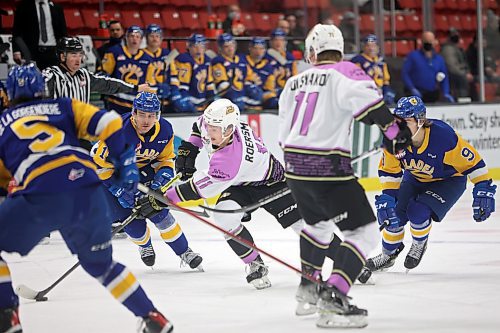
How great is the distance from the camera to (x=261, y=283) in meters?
5.27

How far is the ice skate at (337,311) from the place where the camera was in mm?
4129

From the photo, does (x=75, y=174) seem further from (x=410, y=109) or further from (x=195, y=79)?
(x=195, y=79)

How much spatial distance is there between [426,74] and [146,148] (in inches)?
243

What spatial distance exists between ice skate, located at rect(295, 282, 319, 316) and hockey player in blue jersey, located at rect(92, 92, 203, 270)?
1.50 metres

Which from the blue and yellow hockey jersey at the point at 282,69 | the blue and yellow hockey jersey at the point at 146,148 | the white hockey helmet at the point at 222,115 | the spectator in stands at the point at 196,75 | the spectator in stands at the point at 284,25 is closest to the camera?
the white hockey helmet at the point at 222,115

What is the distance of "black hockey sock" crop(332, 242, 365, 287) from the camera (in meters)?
4.16

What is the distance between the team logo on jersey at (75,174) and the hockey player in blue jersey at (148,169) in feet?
6.77

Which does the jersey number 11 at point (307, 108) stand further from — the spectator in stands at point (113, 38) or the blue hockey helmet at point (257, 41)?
the blue hockey helmet at point (257, 41)

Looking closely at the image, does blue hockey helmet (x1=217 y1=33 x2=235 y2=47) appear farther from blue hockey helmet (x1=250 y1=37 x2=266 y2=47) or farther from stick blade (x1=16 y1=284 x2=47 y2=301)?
stick blade (x1=16 y1=284 x2=47 y2=301)

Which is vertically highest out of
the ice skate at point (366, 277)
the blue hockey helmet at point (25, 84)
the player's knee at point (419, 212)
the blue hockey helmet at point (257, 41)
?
the blue hockey helmet at point (25, 84)

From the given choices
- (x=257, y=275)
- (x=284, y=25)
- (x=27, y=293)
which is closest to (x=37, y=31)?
(x=284, y=25)

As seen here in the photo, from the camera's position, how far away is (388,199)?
5.46 meters

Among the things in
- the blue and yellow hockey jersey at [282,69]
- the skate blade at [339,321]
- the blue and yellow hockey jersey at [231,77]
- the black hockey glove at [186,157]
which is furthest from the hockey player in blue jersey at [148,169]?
the blue and yellow hockey jersey at [282,69]

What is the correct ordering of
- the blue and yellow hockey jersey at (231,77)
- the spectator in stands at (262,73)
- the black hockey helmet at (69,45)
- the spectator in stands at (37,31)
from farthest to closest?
the spectator in stands at (262,73), the blue and yellow hockey jersey at (231,77), the spectator in stands at (37,31), the black hockey helmet at (69,45)
